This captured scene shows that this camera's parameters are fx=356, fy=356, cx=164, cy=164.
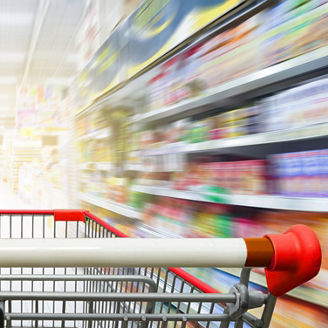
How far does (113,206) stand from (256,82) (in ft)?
5.48

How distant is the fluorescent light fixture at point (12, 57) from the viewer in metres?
4.38

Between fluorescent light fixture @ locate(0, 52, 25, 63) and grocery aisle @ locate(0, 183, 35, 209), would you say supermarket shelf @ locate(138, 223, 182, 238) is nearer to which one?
grocery aisle @ locate(0, 183, 35, 209)

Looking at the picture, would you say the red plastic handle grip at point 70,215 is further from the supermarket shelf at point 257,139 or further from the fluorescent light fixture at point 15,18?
the fluorescent light fixture at point 15,18

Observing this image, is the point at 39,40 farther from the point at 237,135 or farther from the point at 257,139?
the point at 257,139

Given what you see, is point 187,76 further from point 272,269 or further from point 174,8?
point 272,269

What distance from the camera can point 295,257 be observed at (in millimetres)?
606

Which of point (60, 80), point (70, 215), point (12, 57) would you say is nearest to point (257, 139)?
point (70, 215)

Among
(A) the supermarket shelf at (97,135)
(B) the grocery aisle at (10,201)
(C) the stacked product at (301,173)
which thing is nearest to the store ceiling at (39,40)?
(A) the supermarket shelf at (97,135)

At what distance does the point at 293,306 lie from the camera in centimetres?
104

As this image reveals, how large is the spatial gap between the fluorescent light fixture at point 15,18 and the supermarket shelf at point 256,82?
2.79 metres

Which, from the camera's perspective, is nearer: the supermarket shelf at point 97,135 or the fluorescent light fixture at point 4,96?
the supermarket shelf at point 97,135

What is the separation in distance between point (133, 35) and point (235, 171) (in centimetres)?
134

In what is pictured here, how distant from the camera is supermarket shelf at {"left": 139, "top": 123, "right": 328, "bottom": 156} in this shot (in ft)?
3.06

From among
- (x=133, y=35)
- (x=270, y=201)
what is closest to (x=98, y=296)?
(x=270, y=201)
